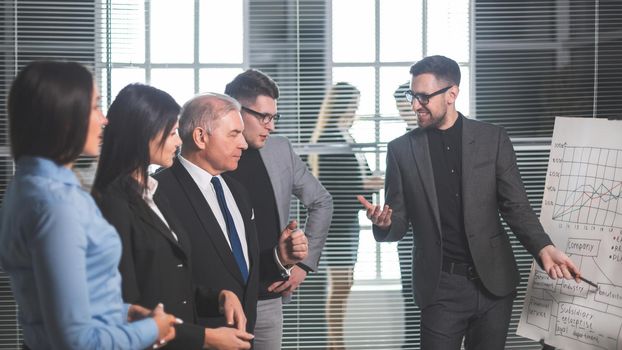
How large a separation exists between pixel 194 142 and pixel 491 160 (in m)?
1.26

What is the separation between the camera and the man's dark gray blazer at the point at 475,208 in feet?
10.3

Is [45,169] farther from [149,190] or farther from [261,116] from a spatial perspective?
[261,116]

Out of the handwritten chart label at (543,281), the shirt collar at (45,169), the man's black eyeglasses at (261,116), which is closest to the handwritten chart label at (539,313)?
the handwritten chart label at (543,281)

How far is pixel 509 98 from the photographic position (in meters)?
4.37

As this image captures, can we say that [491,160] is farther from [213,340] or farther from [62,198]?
[62,198]

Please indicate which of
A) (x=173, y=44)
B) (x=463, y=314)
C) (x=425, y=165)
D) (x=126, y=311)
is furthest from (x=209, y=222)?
(x=173, y=44)

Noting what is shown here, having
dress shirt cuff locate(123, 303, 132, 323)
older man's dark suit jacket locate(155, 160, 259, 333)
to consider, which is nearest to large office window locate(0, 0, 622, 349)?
older man's dark suit jacket locate(155, 160, 259, 333)

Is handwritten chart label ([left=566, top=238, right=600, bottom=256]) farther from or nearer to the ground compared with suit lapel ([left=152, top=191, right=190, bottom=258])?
nearer to the ground

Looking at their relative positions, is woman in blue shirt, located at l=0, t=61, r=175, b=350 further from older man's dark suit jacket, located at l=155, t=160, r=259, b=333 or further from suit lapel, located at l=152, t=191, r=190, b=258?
older man's dark suit jacket, located at l=155, t=160, r=259, b=333

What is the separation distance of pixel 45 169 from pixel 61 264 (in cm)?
20

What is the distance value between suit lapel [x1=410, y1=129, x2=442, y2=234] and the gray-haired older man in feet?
2.40

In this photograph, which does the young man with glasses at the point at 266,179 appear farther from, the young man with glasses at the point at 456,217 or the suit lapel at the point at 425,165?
the suit lapel at the point at 425,165

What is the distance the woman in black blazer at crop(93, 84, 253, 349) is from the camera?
2.00m

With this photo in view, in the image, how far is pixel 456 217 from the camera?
3195 millimetres
